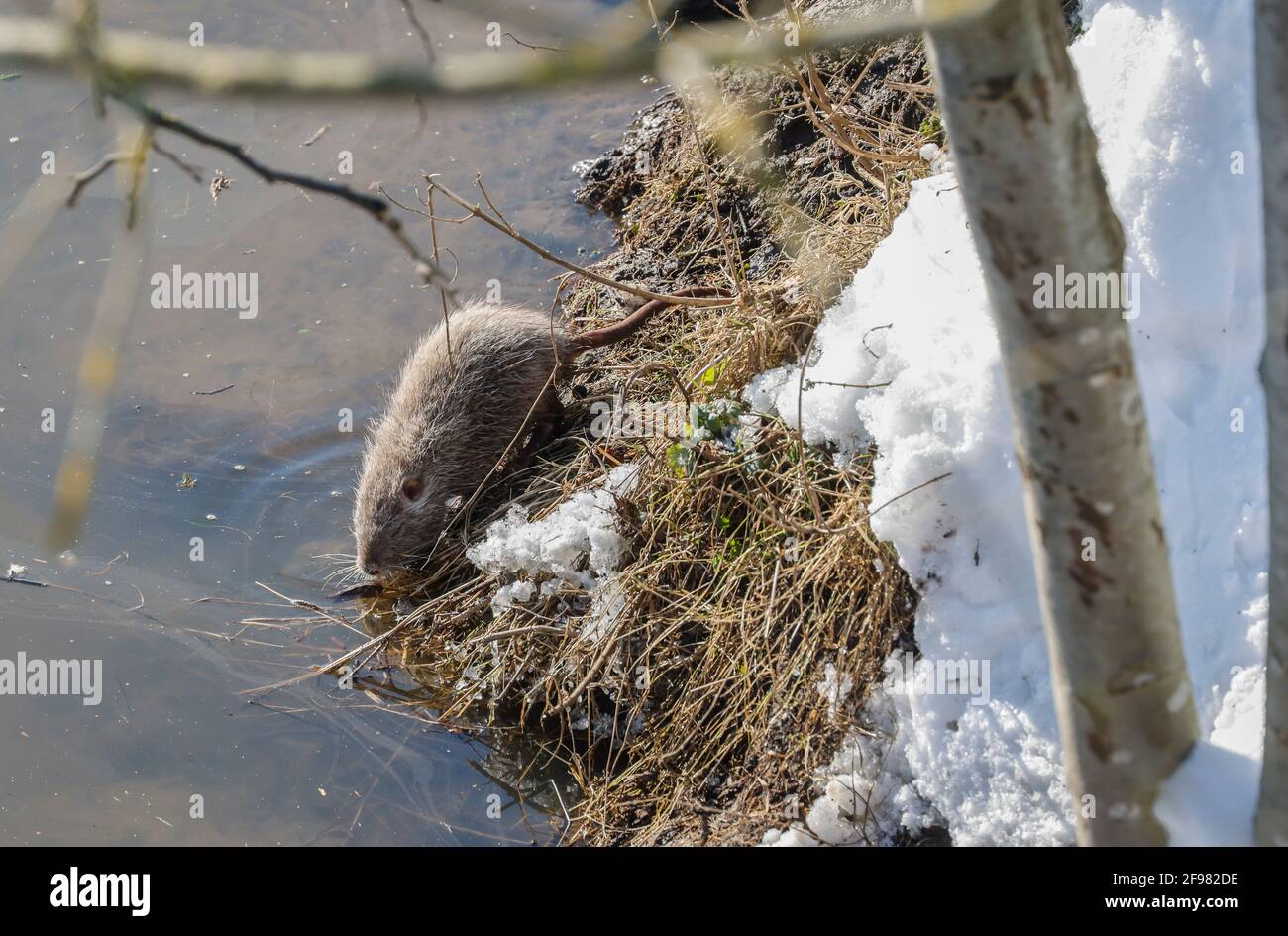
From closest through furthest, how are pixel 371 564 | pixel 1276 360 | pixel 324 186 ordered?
pixel 324 186
pixel 1276 360
pixel 371 564

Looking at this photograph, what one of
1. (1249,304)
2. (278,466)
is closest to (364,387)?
(278,466)

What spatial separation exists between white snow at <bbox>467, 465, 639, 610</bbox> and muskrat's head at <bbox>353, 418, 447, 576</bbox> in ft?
2.19

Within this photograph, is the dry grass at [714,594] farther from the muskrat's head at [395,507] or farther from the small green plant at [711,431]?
the muskrat's head at [395,507]

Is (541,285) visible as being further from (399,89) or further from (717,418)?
(399,89)

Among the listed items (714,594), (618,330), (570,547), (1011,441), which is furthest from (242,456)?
(1011,441)

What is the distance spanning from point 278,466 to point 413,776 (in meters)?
2.10

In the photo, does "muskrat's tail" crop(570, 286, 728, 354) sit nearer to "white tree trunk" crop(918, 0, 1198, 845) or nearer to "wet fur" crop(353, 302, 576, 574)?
"wet fur" crop(353, 302, 576, 574)

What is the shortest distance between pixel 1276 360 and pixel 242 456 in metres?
5.10

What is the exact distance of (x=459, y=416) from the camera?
559 centimetres

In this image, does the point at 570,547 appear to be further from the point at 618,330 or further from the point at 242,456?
the point at 242,456

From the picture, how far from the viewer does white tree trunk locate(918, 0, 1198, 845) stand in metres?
1.56

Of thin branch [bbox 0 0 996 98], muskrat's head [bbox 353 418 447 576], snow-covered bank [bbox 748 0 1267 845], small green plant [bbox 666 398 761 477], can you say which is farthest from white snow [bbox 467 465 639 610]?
thin branch [bbox 0 0 996 98]

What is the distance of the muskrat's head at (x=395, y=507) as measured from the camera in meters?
5.22

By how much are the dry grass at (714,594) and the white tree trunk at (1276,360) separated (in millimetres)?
1502
